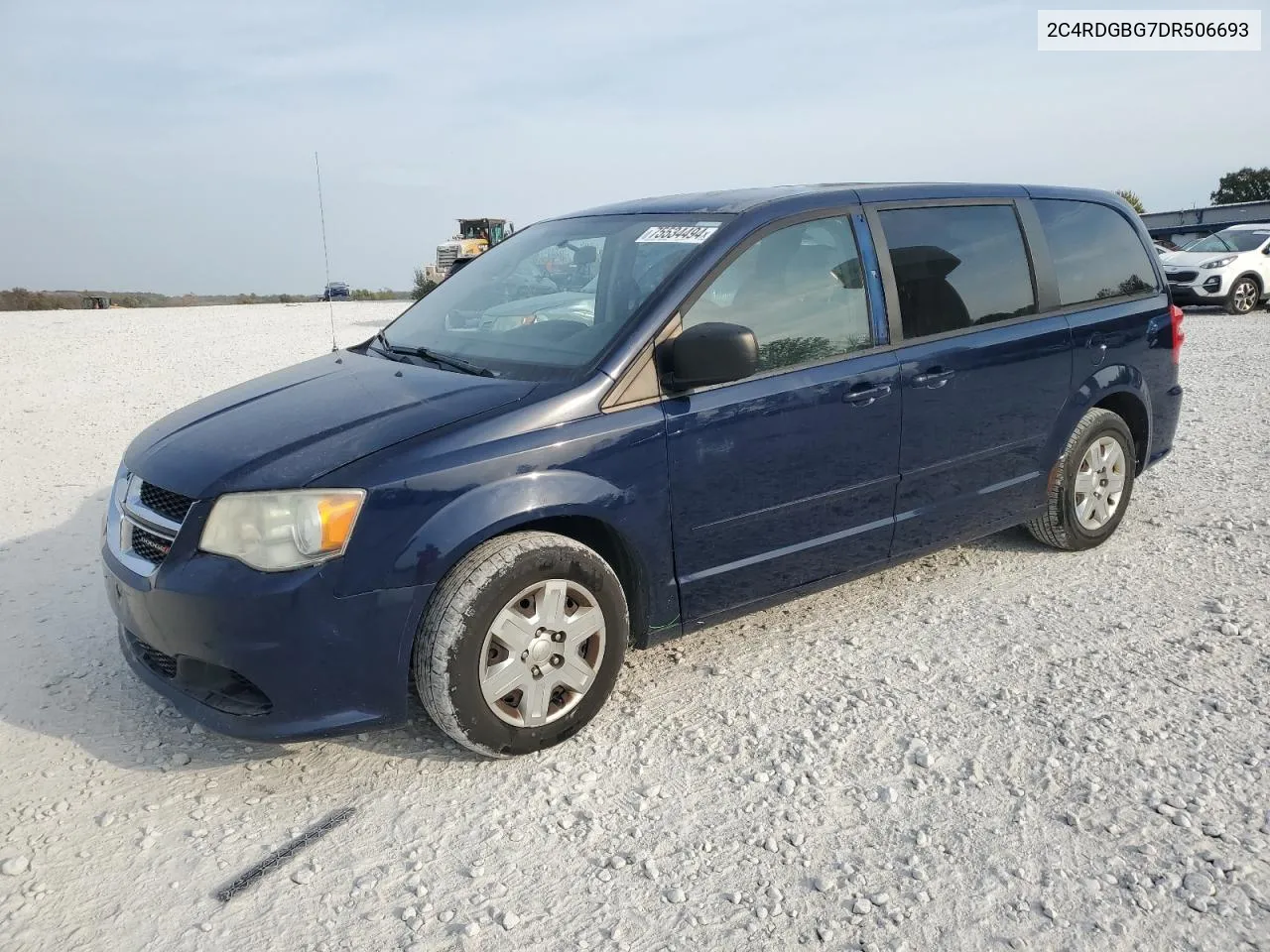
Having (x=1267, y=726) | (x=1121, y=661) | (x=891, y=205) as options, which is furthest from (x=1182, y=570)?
(x=891, y=205)

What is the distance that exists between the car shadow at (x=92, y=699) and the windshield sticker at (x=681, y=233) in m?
1.94

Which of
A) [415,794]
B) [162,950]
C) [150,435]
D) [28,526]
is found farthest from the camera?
[28,526]

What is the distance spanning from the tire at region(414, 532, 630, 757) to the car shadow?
0.83ft

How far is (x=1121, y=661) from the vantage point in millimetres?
3699

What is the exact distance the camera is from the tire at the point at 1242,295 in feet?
55.2

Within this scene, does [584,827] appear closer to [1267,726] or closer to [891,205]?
[1267,726]

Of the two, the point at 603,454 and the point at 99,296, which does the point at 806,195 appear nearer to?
the point at 603,454

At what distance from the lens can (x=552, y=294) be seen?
3.92m

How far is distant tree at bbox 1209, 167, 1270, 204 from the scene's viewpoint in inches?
1949

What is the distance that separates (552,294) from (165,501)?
1654mm

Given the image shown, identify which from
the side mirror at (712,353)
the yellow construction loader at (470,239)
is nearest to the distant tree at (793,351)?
the side mirror at (712,353)

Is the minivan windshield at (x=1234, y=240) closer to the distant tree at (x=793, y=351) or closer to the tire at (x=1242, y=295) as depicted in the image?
the tire at (x=1242, y=295)

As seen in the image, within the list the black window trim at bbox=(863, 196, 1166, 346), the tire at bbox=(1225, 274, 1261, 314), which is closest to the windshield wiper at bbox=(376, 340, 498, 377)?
the black window trim at bbox=(863, 196, 1166, 346)

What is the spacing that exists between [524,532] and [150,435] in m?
1.52
